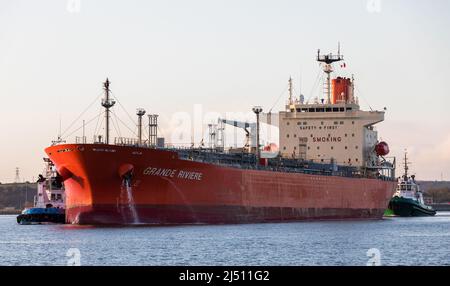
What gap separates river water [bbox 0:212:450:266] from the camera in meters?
28.6

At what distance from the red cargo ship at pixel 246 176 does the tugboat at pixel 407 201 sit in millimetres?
11204

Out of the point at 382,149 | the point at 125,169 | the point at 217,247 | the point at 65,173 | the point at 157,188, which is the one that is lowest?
the point at 217,247

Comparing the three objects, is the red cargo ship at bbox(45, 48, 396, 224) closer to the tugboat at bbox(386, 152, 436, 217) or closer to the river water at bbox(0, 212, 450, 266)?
the river water at bbox(0, 212, 450, 266)

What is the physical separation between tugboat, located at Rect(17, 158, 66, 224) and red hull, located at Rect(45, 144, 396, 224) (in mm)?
10589

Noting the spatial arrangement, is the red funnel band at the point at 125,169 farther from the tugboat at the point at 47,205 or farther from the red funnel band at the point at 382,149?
the red funnel band at the point at 382,149

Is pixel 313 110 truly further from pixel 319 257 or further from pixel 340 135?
pixel 319 257

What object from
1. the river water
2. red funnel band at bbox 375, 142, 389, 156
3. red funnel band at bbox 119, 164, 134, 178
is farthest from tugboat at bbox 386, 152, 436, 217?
red funnel band at bbox 119, 164, 134, 178

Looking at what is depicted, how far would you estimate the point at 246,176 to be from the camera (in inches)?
1991

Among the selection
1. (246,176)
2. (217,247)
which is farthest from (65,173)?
(217,247)

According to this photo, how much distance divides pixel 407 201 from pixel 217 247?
2058 inches

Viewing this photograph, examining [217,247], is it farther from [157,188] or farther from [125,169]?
[157,188]
